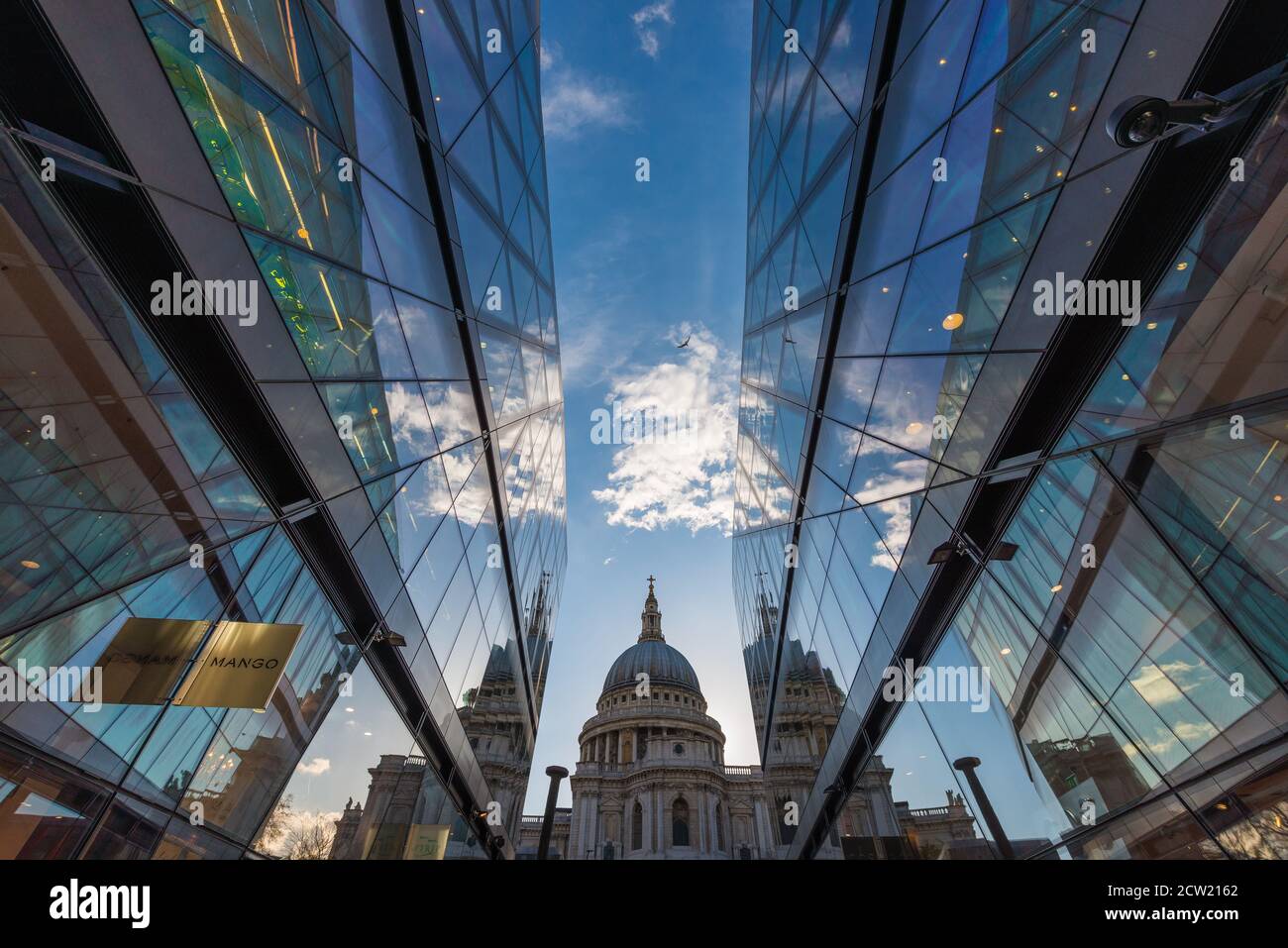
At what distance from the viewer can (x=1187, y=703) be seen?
536 centimetres

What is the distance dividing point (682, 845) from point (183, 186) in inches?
3255

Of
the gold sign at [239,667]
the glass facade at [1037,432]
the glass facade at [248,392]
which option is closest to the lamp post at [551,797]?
the glass facade at [248,392]

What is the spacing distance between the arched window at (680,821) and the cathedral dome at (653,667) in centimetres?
2258

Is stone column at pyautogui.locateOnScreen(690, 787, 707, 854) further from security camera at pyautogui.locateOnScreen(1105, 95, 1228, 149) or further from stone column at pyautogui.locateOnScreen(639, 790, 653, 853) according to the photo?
security camera at pyautogui.locateOnScreen(1105, 95, 1228, 149)

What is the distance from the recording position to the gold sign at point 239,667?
6742 mm

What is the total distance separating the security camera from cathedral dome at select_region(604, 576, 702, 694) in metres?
98.6

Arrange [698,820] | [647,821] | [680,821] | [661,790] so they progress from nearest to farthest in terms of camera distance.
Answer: [647,821] < [698,820] < [661,790] < [680,821]

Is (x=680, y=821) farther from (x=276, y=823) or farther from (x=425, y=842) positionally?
(x=276, y=823)

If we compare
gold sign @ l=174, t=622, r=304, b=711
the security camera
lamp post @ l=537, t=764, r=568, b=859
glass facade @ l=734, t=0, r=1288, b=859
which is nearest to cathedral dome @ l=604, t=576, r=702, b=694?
lamp post @ l=537, t=764, r=568, b=859

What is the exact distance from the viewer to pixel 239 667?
7082 millimetres

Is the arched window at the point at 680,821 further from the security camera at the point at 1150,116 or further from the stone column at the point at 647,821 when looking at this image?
the security camera at the point at 1150,116

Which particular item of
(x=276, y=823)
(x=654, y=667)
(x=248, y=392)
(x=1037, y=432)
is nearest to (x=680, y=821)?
(x=654, y=667)

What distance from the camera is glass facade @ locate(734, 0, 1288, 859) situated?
4.66 meters

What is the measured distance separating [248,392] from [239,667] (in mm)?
3449
